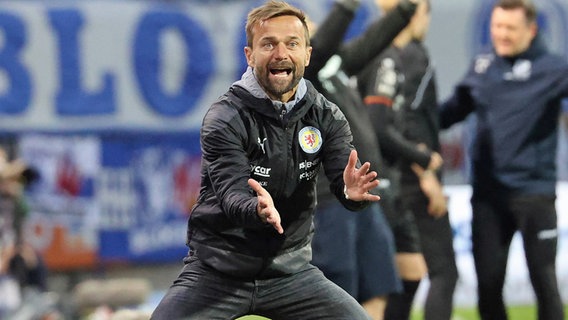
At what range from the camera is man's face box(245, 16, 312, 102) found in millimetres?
4828

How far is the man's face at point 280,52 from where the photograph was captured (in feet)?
15.8

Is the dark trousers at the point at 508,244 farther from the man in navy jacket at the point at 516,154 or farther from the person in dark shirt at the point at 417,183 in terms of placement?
the person in dark shirt at the point at 417,183

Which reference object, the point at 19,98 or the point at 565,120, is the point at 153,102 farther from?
the point at 565,120

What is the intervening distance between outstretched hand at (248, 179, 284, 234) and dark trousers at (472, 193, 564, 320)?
3.31 m

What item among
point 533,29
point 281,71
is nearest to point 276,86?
point 281,71

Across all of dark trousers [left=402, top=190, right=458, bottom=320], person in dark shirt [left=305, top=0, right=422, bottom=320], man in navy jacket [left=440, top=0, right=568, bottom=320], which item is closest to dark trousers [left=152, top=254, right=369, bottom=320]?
person in dark shirt [left=305, top=0, right=422, bottom=320]

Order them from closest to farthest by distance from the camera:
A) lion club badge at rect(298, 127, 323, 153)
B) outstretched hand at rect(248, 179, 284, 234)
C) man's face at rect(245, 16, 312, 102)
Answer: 1. outstretched hand at rect(248, 179, 284, 234)
2. man's face at rect(245, 16, 312, 102)
3. lion club badge at rect(298, 127, 323, 153)

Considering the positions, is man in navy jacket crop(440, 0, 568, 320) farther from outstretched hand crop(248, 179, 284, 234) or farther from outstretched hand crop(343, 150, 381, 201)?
outstretched hand crop(248, 179, 284, 234)

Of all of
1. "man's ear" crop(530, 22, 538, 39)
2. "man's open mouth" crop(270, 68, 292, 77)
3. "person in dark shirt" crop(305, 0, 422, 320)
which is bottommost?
"person in dark shirt" crop(305, 0, 422, 320)

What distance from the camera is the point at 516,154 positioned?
→ 7.59 meters

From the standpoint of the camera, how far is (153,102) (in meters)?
12.5

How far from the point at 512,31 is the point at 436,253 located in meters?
1.35

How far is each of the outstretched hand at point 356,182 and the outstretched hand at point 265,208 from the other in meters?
0.34

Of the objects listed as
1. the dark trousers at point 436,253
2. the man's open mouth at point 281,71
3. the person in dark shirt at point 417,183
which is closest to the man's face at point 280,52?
the man's open mouth at point 281,71
